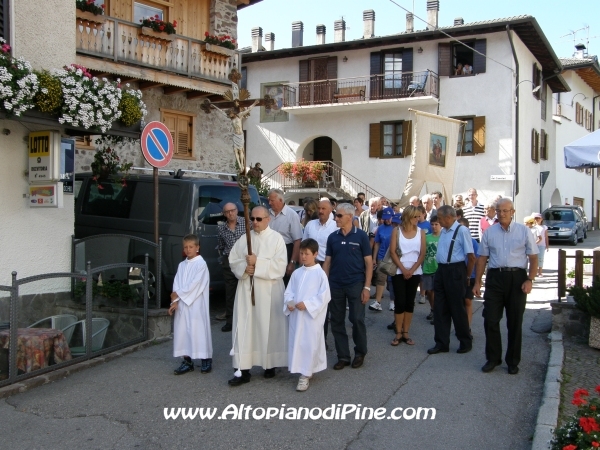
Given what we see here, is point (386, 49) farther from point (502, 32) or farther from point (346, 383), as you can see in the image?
point (346, 383)

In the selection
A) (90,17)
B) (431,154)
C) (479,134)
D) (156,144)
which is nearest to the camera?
(156,144)

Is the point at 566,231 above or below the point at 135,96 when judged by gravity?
below

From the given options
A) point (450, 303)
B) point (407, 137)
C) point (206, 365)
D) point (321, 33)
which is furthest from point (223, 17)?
point (321, 33)

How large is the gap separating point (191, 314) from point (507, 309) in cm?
334

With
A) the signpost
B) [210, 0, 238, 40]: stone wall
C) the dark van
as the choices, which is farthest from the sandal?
[210, 0, 238, 40]: stone wall

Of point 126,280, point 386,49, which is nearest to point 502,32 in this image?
point 386,49

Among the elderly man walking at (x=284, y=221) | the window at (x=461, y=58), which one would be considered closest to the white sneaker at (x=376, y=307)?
the elderly man walking at (x=284, y=221)

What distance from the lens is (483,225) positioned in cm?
1268

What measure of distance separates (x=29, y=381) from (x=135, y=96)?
3.97 m

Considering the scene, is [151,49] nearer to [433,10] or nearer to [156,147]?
[156,147]

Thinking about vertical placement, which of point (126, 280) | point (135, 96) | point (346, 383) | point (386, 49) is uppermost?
point (386, 49)

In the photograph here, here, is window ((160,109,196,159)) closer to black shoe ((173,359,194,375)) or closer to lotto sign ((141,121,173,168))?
lotto sign ((141,121,173,168))

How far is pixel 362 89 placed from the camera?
27844mm

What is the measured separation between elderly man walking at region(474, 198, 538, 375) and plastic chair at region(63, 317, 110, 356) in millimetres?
4425
